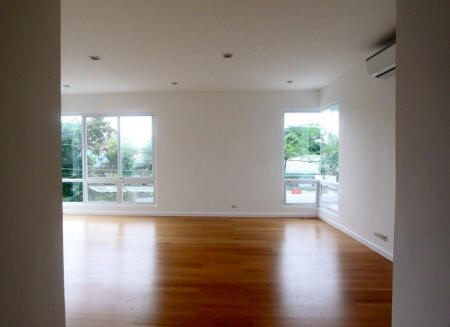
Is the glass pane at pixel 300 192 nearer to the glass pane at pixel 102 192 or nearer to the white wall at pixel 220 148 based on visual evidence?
the white wall at pixel 220 148

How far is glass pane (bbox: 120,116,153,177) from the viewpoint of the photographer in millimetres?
4945

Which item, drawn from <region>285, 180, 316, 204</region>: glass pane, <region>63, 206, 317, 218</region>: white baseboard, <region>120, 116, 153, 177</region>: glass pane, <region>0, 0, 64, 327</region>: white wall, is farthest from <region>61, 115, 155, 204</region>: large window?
<region>0, 0, 64, 327</region>: white wall

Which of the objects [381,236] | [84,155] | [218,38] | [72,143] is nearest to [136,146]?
[84,155]

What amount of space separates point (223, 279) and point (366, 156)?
2.78 metres

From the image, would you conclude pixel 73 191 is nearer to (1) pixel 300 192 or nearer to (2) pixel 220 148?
(2) pixel 220 148

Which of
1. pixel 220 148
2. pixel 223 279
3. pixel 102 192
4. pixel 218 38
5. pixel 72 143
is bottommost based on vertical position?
pixel 223 279

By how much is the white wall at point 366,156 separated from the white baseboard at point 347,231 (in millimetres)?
13

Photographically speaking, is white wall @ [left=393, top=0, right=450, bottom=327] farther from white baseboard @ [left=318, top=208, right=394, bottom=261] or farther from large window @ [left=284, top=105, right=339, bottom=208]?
large window @ [left=284, top=105, right=339, bottom=208]

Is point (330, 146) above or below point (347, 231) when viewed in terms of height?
above

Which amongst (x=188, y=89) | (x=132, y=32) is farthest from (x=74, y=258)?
(x=188, y=89)

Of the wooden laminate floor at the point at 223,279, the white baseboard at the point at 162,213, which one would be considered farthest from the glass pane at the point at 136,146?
the wooden laminate floor at the point at 223,279

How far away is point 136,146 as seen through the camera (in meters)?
4.98

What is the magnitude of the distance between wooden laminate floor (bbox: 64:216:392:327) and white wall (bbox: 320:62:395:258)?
364 millimetres

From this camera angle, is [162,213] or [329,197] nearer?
[329,197]
